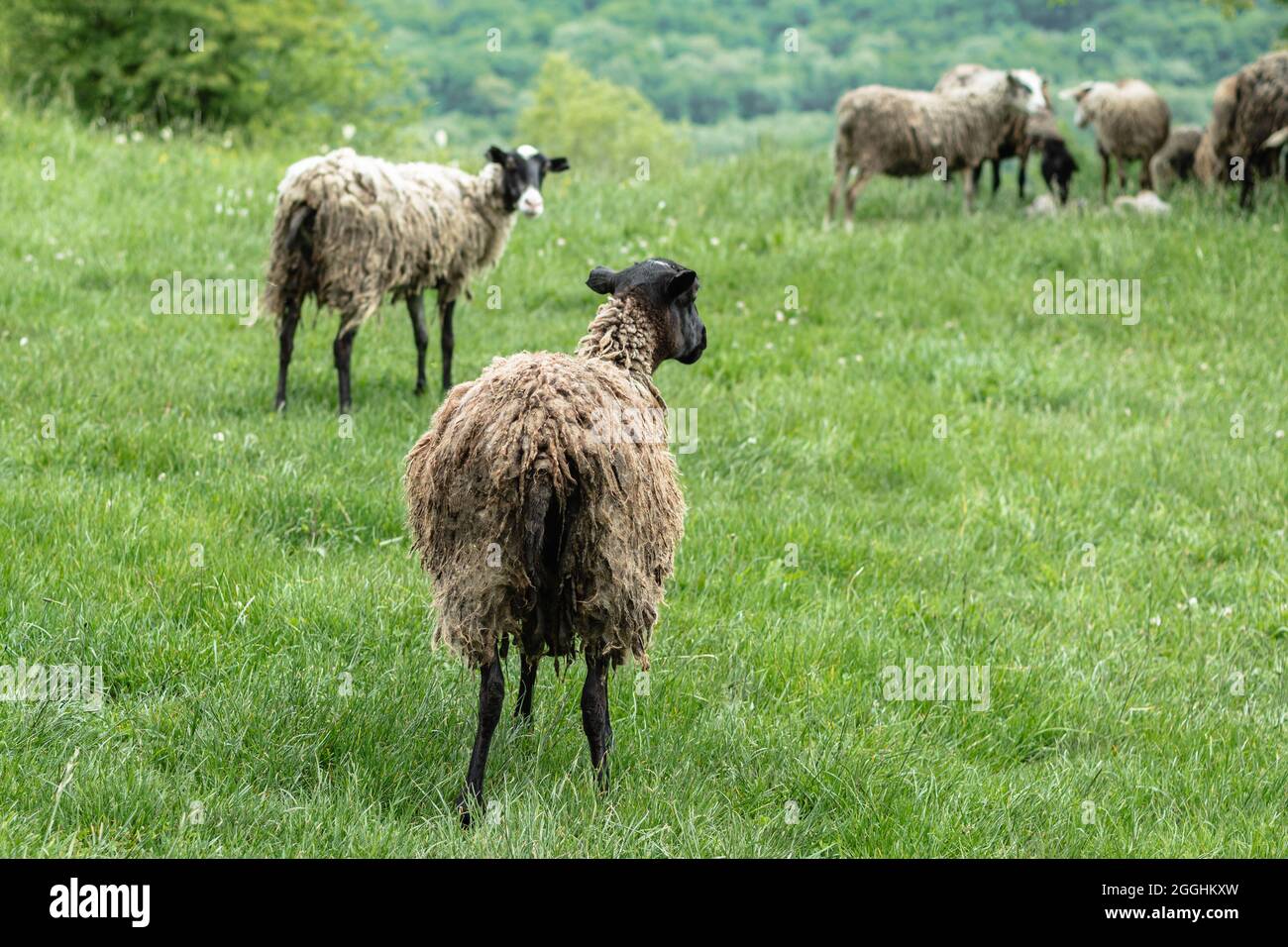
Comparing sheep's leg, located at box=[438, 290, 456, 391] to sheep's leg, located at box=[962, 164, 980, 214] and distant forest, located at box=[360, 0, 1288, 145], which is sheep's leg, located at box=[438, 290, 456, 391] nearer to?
sheep's leg, located at box=[962, 164, 980, 214]

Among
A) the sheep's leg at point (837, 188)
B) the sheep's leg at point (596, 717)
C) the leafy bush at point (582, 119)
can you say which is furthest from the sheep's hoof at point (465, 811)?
the leafy bush at point (582, 119)

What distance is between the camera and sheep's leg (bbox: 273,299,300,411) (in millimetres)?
7703

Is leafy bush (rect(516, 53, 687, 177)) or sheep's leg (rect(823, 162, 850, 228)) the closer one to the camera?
sheep's leg (rect(823, 162, 850, 228))

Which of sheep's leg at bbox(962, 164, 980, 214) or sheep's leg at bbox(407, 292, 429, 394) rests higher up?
sheep's leg at bbox(962, 164, 980, 214)

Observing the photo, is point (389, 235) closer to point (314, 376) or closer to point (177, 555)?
point (314, 376)

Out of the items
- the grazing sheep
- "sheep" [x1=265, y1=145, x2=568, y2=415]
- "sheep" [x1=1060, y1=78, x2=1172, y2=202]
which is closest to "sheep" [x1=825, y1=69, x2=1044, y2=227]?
"sheep" [x1=1060, y1=78, x2=1172, y2=202]

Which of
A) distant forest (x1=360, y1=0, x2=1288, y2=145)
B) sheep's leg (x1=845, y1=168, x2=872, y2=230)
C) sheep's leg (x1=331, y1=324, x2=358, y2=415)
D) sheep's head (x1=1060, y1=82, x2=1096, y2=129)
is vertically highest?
distant forest (x1=360, y1=0, x2=1288, y2=145)

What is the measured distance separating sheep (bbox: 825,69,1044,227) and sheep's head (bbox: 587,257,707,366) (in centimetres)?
864

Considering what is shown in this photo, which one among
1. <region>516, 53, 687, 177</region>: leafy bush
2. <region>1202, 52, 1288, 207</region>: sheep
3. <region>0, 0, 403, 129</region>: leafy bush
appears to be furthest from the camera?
<region>516, 53, 687, 177</region>: leafy bush

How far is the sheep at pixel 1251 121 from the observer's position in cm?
1317

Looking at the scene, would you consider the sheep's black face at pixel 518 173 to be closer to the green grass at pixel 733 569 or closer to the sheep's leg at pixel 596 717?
the green grass at pixel 733 569

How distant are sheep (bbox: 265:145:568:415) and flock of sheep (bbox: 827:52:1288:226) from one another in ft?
18.4

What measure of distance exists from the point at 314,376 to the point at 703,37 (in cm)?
6716

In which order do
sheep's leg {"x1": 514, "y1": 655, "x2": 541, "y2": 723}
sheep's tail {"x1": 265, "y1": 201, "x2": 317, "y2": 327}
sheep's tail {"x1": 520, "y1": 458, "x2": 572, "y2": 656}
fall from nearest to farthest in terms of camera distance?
sheep's tail {"x1": 520, "y1": 458, "x2": 572, "y2": 656}, sheep's leg {"x1": 514, "y1": 655, "x2": 541, "y2": 723}, sheep's tail {"x1": 265, "y1": 201, "x2": 317, "y2": 327}
